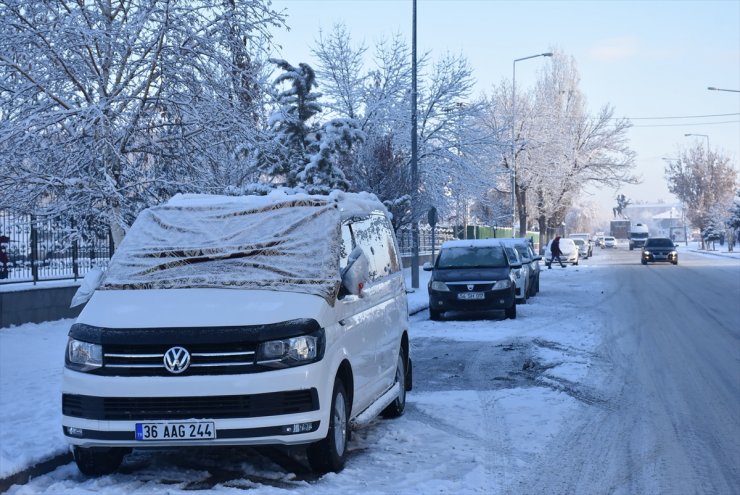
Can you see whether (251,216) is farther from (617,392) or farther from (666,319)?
(666,319)

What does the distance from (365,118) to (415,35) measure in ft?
33.4

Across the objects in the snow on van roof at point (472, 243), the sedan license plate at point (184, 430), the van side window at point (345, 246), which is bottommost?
the sedan license plate at point (184, 430)

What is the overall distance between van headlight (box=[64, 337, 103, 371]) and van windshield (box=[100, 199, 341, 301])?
2.20 feet

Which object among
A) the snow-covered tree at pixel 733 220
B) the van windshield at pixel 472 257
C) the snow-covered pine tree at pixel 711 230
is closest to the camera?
the van windshield at pixel 472 257

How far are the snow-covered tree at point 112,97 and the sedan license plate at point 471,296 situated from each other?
23.6ft

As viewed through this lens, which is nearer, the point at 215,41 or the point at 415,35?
the point at 215,41

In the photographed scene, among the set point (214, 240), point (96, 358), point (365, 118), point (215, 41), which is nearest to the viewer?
point (96, 358)

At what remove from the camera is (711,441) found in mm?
7215

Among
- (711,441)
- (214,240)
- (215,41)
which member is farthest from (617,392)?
(215,41)

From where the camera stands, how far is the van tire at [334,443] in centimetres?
600

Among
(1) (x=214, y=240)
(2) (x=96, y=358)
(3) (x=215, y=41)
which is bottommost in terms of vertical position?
(2) (x=96, y=358)

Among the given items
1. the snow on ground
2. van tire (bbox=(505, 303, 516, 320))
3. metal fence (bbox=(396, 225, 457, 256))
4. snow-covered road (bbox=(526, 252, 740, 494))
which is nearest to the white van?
the snow on ground

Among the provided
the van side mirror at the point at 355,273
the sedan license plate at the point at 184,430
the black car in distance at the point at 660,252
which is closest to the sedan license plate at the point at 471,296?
the van side mirror at the point at 355,273

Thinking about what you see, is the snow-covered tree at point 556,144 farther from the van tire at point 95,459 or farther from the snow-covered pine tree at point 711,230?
the van tire at point 95,459
